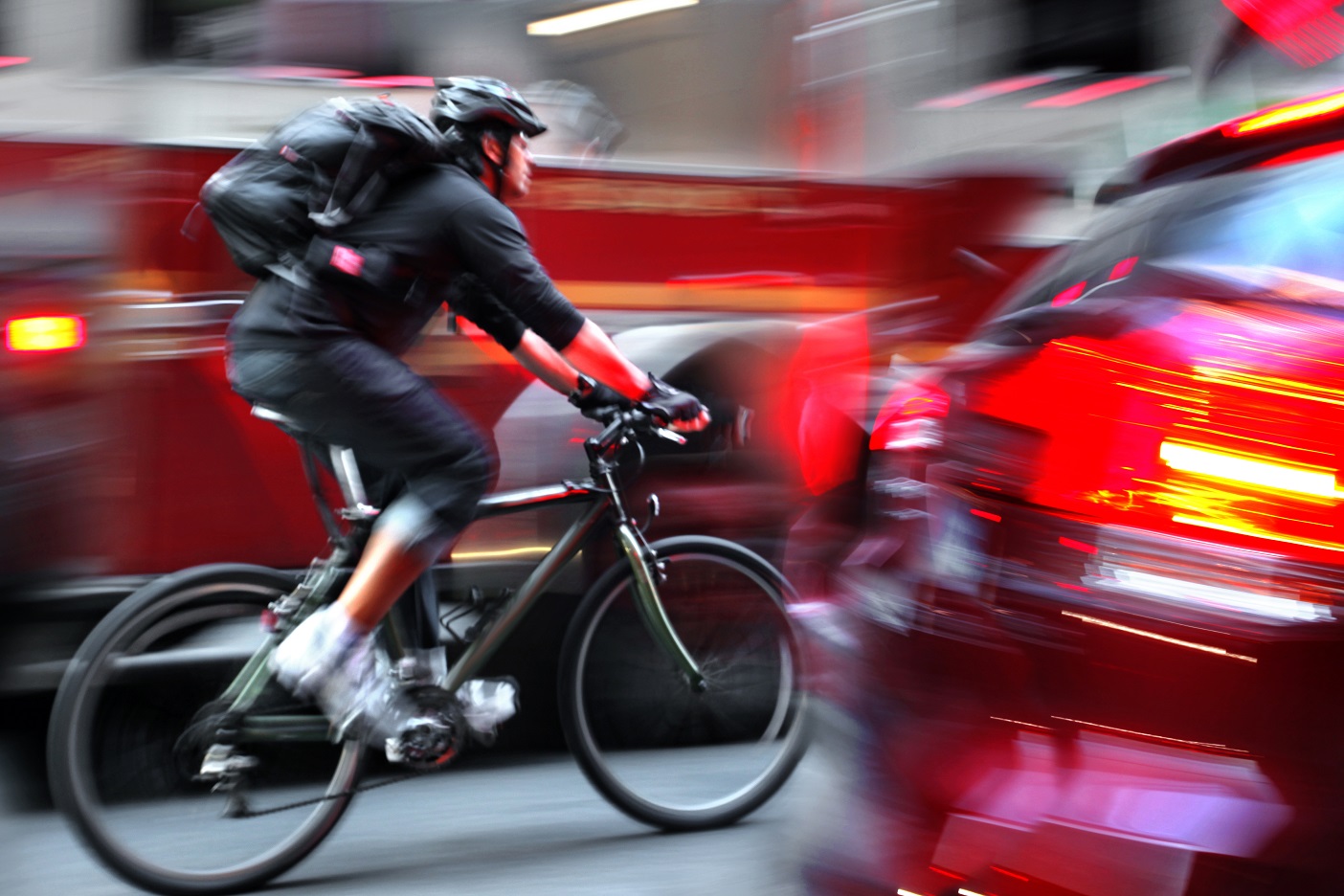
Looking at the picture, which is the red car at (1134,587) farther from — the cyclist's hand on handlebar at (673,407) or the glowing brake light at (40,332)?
the glowing brake light at (40,332)

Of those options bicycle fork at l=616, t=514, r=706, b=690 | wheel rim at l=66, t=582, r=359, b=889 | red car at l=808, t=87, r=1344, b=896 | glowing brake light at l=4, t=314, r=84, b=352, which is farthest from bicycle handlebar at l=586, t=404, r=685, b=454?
red car at l=808, t=87, r=1344, b=896

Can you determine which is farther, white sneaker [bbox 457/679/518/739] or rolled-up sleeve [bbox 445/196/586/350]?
white sneaker [bbox 457/679/518/739]

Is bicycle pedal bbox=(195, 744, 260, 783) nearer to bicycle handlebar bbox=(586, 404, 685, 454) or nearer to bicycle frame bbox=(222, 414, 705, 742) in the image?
bicycle frame bbox=(222, 414, 705, 742)

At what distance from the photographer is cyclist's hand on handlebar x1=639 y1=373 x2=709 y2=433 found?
376 centimetres

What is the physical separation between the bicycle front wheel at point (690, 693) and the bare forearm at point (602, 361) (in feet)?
1.89

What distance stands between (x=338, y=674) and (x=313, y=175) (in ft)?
3.72

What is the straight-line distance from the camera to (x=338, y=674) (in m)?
3.60

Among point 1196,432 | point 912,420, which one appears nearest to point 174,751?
point 912,420

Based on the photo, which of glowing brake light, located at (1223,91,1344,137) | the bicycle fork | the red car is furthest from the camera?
the bicycle fork

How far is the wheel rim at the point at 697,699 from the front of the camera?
13.5 ft

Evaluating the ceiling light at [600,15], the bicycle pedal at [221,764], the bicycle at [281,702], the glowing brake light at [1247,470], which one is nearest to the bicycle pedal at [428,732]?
the bicycle at [281,702]

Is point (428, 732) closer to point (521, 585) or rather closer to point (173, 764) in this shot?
point (521, 585)

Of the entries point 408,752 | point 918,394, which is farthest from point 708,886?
point 918,394

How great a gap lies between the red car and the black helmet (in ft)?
5.78
